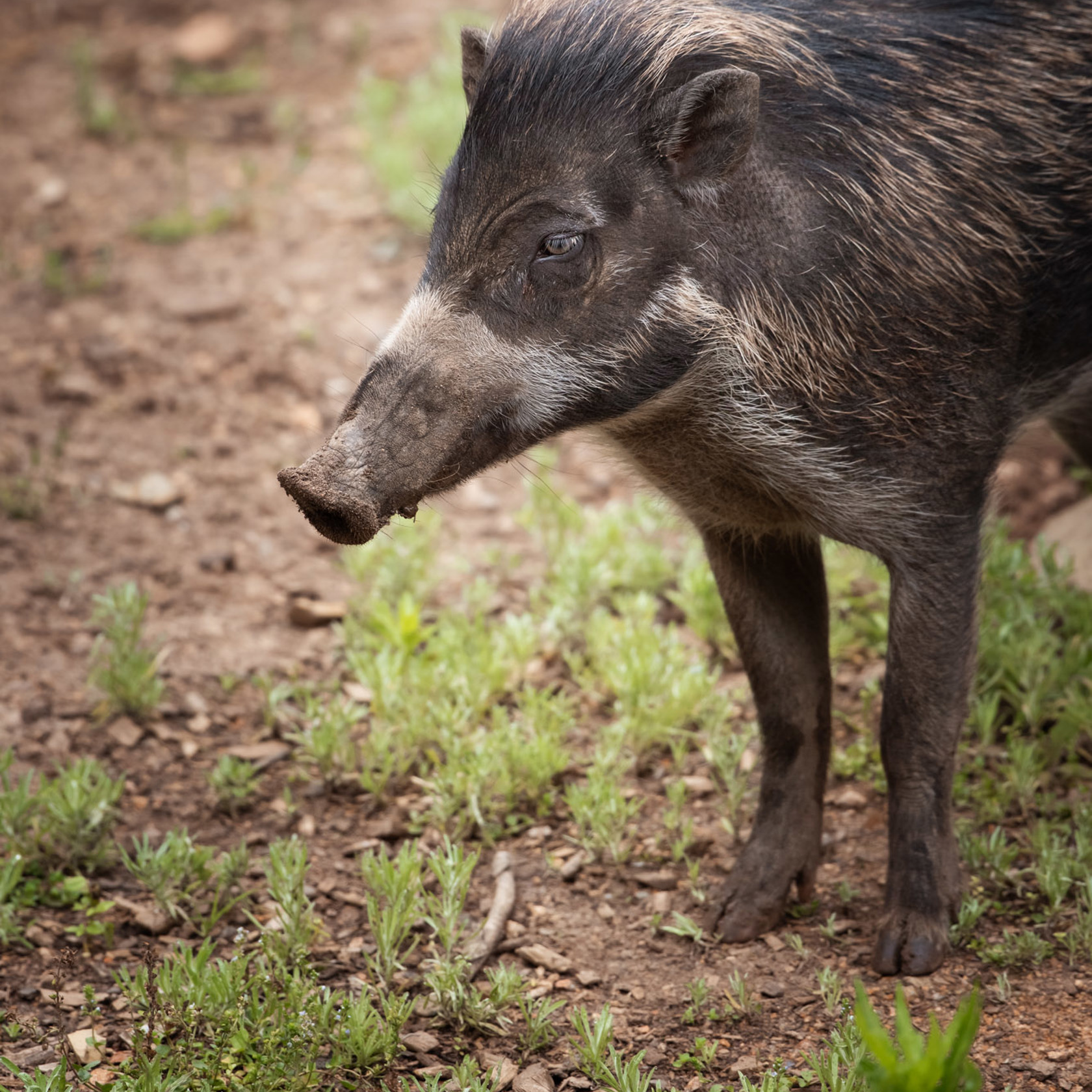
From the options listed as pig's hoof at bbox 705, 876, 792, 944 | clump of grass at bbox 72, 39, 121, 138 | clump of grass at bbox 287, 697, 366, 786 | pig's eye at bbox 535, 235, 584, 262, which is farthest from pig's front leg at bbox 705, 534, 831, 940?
clump of grass at bbox 72, 39, 121, 138

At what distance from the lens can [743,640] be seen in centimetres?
387

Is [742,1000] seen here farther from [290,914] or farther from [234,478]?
[234,478]

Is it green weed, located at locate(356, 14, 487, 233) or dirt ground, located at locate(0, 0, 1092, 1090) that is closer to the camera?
dirt ground, located at locate(0, 0, 1092, 1090)

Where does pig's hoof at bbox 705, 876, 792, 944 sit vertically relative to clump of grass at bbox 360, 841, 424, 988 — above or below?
below

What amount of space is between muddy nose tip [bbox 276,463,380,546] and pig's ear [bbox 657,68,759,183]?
1.12m

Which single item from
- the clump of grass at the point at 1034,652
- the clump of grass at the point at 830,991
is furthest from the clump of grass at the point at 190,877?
the clump of grass at the point at 1034,652

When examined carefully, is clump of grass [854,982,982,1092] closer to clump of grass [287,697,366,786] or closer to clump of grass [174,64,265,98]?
clump of grass [287,697,366,786]

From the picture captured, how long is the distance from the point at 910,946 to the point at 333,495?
1.89 meters

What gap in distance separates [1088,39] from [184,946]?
331 cm

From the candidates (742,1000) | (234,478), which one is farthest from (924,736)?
(234,478)

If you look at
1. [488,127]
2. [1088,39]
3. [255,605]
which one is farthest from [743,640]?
[255,605]

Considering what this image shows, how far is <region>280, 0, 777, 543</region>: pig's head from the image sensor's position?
124 inches

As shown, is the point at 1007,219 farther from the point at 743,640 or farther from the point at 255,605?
the point at 255,605

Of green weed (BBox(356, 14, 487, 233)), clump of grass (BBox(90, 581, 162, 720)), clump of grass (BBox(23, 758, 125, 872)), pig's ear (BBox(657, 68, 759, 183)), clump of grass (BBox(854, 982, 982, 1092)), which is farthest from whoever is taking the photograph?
green weed (BBox(356, 14, 487, 233))
